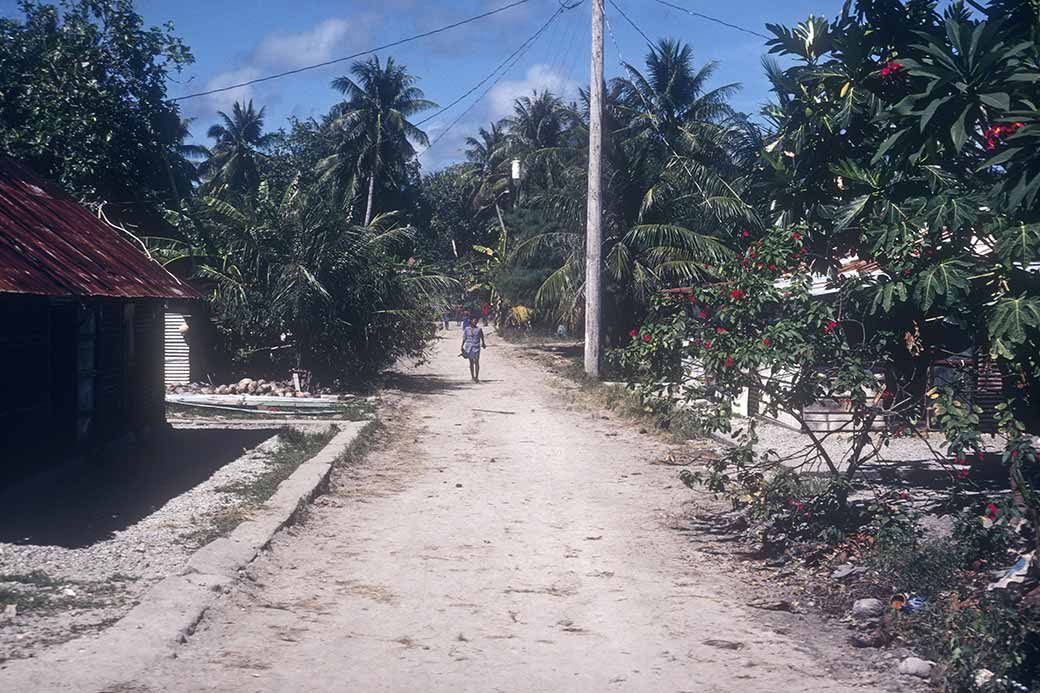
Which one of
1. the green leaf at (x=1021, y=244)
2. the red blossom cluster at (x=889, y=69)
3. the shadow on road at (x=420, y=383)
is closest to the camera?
the green leaf at (x=1021, y=244)

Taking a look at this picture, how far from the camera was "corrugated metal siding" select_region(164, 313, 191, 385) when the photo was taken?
2117cm

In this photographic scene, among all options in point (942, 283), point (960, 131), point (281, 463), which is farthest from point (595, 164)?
point (960, 131)

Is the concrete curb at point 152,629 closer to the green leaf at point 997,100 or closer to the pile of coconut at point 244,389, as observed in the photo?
the green leaf at point 997,100

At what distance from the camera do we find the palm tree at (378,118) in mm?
42844

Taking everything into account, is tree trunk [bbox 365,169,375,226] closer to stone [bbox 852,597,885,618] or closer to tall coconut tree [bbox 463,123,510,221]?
tall coconut tree [bbox 463,123,510,221]

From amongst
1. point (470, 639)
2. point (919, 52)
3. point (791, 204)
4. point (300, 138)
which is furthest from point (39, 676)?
point (300, 138)

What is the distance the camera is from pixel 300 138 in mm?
62844

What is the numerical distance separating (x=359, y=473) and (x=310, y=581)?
5.21 m

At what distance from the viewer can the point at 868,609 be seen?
673cm

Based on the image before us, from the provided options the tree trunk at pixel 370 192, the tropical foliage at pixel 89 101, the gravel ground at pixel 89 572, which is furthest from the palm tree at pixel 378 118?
the gravel ground at pixel 89 572

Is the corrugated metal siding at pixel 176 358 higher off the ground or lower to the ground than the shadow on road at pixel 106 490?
higher

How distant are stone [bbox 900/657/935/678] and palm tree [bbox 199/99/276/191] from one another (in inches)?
1933

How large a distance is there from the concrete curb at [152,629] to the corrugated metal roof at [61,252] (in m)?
2.58

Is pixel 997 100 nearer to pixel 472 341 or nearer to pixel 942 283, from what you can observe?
pixel 942 283
